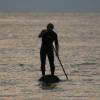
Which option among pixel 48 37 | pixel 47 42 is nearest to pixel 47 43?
pixel 47 42

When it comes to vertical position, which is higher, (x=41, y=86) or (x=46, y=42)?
(x=46, y=42)

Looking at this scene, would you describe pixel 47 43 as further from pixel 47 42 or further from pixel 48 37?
pixel 48 37

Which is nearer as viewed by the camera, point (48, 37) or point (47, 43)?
point (48, 37)

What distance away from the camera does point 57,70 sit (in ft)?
116

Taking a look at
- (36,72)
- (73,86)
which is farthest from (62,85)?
(36,72)

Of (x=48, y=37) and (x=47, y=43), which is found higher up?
(x=48, y=37)

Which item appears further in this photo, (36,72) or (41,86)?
(36,72)

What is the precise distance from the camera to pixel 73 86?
27.5m

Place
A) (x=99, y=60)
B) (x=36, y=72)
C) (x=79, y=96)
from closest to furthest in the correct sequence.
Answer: (x=79, y=96)
(x=36, y=72)
(x=99, y=60)

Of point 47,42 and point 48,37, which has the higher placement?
point 48,37

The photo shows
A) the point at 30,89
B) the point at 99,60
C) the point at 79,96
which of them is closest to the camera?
the point at 79,96

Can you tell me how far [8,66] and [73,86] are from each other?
10872 mm

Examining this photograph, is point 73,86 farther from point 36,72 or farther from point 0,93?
point 36,72

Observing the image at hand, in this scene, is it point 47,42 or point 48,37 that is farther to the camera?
point 47,42
